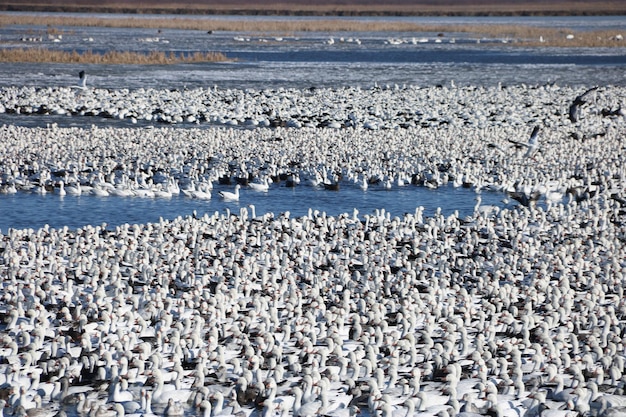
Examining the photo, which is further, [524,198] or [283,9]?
[283,9]

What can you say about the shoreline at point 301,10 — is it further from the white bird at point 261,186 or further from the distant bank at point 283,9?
the white bird at point 261,186

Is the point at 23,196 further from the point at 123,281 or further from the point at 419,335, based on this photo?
the point at 419,335

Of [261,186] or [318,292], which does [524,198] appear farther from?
[318,292]

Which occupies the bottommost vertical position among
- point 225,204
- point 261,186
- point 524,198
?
point 225,204

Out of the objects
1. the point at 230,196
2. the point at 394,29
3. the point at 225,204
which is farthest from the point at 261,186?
the point at 394,29

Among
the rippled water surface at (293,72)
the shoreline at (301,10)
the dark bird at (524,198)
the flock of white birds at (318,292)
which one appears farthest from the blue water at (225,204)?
the shoreline at (301,10)

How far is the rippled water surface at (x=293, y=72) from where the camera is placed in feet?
85.6

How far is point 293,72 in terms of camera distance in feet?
222

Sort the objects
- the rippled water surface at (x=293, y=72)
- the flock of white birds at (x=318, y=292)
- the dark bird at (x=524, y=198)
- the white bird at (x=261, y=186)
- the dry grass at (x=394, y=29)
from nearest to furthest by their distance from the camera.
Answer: the flock of white birds at (x=318, y=292)
the dark bird at (x=524, y=198)
the rippled water surface at (x=293, y=72)
the white bird at (x=261, y=186)
the dry grass at (x=394, y=29)

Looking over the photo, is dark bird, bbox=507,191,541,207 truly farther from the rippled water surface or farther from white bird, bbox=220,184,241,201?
white bird, bbox=220,184,241,201

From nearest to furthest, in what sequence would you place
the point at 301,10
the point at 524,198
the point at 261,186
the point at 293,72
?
the point at 524,198 < the point at 261,186 < the point at 293,72 < the point at 301,10

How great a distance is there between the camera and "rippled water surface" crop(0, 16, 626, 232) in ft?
85.6

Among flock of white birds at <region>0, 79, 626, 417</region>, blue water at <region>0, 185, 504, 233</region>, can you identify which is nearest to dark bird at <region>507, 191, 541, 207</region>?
flock of white birds at <region>0, 79, 626, 417</region>

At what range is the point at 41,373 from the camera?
529 inches
